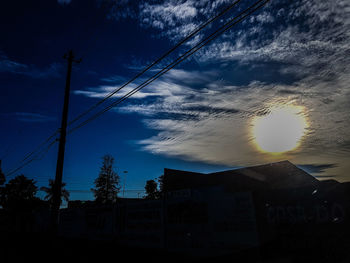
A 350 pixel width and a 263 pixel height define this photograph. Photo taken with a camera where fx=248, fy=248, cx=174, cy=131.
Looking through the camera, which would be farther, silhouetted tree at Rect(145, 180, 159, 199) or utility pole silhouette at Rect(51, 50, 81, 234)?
silhouetted tree at Rect(145, 180, 159, 199)

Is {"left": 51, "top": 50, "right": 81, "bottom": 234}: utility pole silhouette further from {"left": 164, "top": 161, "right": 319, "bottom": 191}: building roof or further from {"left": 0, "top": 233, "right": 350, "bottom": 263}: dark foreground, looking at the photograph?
{"left": 164, "top": 161, "right": 319, "bottom": 191}: building roof

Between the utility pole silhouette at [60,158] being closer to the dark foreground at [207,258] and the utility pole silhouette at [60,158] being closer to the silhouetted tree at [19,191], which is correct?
the dark foreground at [207,258]

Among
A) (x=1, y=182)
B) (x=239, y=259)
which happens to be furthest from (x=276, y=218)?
(x=1, y=182)

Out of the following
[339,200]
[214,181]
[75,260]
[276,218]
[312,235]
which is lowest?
[75,260]

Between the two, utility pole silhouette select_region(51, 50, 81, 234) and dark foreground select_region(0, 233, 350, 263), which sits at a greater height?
utility pole silhouette select_region(51, 50, 81, 234)

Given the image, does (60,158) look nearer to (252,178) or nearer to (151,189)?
(252,178)

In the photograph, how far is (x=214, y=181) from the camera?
95.6ft

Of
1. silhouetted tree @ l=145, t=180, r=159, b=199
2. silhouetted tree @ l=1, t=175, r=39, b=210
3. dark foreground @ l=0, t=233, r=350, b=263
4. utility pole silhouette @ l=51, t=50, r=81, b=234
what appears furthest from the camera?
silhouetted tree @ l=145, t=180, r=159, b=199

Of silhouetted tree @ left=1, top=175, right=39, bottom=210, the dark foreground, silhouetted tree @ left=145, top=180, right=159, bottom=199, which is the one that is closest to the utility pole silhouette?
the dark foreground

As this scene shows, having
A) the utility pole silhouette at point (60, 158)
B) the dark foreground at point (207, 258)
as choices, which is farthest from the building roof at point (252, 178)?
the utility pole silhouette at point (60, 158)

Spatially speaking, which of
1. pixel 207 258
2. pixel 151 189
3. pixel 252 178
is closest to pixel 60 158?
pixel 207 258

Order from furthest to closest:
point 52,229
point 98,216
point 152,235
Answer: point 98,216 < point 52,229 < point 152,235

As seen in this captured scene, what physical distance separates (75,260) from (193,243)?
455 cm

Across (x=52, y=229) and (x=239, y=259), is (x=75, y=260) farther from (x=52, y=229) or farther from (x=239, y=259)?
(x=239, y=259)
